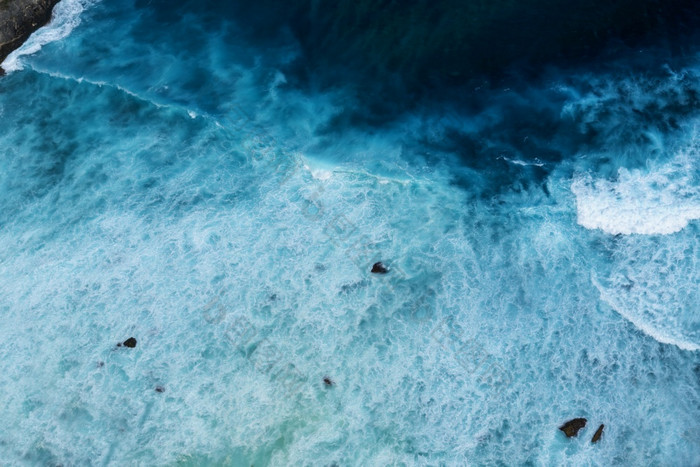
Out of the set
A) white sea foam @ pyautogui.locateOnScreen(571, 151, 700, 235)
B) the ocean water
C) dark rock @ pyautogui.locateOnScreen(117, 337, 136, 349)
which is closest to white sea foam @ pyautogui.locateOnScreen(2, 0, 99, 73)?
the ocean water

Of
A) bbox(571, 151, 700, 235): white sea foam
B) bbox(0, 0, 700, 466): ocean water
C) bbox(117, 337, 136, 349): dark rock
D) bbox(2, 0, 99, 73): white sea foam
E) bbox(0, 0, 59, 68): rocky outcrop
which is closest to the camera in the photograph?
bbox(0, 0, 700, 466): ocean water

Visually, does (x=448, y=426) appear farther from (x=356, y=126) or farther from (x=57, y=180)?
(x=57, y=180)

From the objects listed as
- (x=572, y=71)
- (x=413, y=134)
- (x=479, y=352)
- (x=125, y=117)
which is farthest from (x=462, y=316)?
(x=125, y=117)

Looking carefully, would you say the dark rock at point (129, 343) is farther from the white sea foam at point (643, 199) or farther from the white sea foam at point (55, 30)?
the white sea foam at point (643, 199)

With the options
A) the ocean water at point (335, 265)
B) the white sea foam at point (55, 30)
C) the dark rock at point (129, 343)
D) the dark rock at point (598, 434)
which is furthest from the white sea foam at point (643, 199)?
the white sea foam at point (55, 30)

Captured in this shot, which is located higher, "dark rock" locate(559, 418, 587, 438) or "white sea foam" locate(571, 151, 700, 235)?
"white sea foam" locate(571, 151, 700, 235)

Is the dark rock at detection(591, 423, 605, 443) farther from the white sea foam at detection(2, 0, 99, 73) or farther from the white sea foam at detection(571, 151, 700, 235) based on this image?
the white sea foam at detection(2, 0, 99, 73)

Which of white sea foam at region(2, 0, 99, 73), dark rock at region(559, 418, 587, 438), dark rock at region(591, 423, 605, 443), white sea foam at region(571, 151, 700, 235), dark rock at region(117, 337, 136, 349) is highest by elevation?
white sea foam at region(2, 0, 99, 73)
